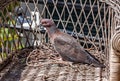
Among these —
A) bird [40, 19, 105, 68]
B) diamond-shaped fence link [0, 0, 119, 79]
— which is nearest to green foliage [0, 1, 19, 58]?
diamond-shaped fence link [0, 0, 119, 79]

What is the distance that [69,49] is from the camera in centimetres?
197

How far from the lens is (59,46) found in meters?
1.99

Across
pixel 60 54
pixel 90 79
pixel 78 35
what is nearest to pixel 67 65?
pixel 60 54

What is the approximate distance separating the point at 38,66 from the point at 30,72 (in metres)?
0.09

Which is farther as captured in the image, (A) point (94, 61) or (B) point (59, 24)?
(B) point (59, 24)

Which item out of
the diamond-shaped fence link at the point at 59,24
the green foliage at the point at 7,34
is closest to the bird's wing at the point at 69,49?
the diamond-shaped fence link at the point at 59,24

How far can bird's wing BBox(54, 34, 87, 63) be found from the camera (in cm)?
195

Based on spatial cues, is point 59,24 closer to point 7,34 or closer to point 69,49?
point 7,34

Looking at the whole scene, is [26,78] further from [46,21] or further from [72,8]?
[72,8]

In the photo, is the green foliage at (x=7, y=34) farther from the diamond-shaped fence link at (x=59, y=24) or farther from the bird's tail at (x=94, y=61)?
the bird's tail at (x=94, y=61)

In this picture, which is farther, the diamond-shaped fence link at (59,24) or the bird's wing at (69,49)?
the diamond-shaped fence link at (59,24)

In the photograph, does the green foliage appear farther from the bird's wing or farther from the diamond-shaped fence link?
the bird's wing

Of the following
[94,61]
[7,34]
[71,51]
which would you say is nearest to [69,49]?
[71,51]

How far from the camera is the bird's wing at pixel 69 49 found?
6.39 ft
